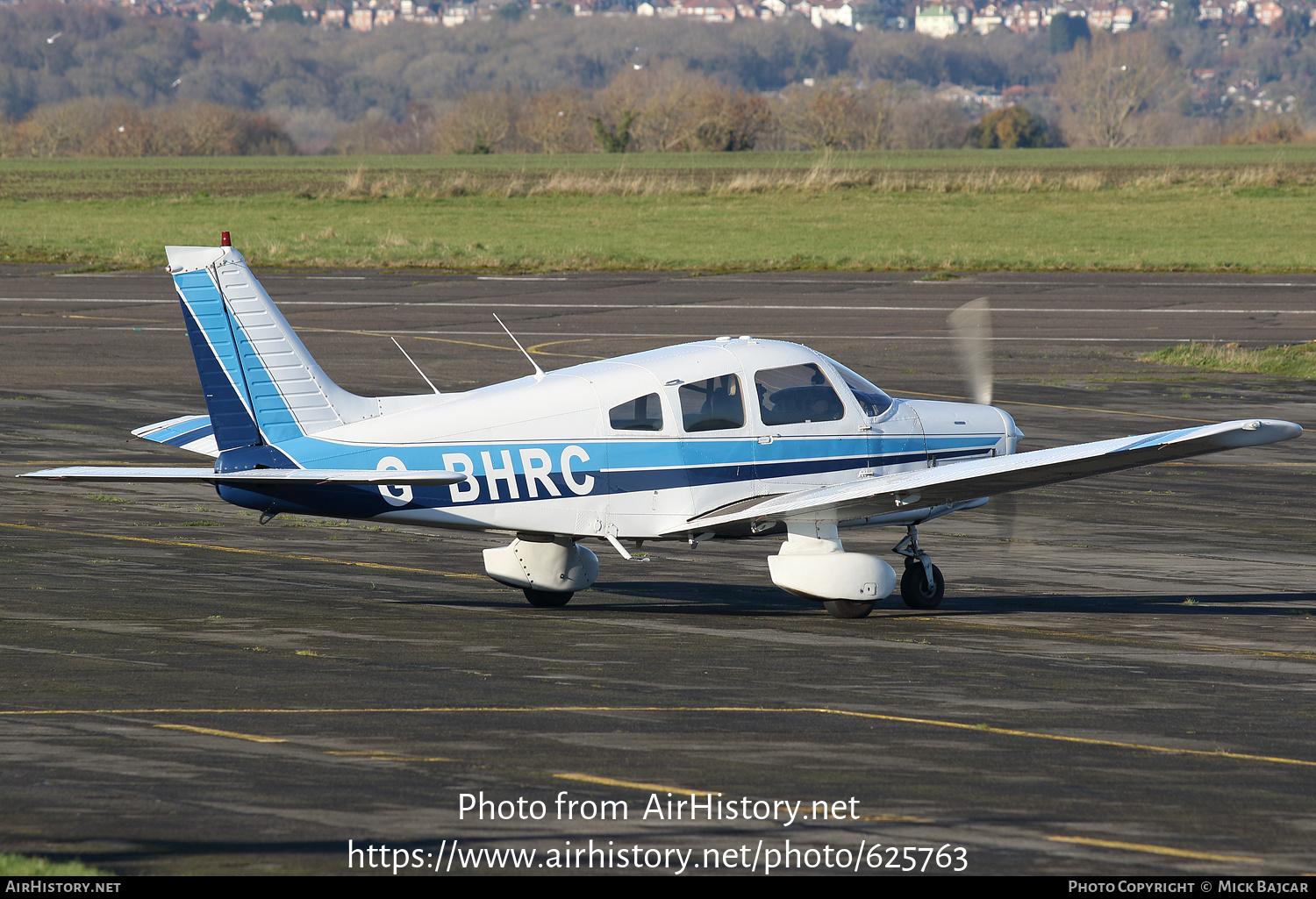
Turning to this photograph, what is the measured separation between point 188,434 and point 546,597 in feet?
13.1

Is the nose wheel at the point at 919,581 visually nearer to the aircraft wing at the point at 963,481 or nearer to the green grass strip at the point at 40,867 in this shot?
the aircraft wing at the point at 963,481

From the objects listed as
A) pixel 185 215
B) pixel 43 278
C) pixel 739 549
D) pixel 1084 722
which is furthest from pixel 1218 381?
pixel 185 215

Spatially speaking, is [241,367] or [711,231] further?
[711,231]

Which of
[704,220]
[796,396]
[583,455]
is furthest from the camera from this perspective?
[704,220]

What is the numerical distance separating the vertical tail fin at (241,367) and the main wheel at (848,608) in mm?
4788

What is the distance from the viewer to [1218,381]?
34281mm

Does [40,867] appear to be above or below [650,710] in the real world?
above

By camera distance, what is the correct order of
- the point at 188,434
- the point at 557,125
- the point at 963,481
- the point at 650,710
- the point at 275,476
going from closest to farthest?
the point at 650,710 → the point at 275,476 → the point at 963,481 → the point at 188,434 → the point at 557,125

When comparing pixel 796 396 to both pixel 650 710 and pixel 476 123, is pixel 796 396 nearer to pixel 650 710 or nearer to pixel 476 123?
pixel 650 710

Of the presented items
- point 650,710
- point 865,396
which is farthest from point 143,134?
point 650,710

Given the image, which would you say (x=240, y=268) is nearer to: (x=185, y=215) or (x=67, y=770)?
(x=67, y=770)

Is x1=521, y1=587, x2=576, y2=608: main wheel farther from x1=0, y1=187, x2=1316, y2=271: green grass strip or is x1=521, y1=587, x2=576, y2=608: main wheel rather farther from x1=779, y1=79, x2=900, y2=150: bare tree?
x1=779, y1=79, x2=900, y2=150: bare tree

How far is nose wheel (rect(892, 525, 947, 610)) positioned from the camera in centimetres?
1648

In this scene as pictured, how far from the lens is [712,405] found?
15.7 metres
